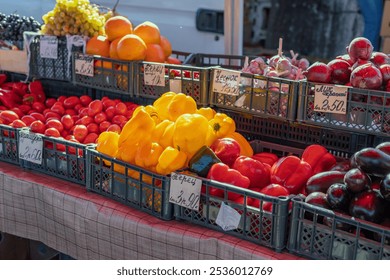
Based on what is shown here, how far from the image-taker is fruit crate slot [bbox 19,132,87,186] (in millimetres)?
2562

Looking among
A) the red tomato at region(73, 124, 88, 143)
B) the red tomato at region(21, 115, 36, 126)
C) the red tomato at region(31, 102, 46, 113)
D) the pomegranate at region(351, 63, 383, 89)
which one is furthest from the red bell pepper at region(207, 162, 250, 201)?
the red tomato at region(31, 102, 46, 113)

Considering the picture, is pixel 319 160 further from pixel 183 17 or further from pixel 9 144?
pixel 183 17

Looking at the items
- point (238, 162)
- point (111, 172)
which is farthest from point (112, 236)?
point (238, 162)

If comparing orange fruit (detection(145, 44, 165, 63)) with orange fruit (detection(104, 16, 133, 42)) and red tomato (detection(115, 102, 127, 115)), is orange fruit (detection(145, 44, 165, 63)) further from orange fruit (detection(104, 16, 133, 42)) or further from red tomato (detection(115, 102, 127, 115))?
red tomato (detection(115, 102, 127, 115))

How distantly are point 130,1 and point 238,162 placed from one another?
4.59m

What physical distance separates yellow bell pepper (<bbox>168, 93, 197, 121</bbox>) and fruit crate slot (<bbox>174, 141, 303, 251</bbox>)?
46 centimetres

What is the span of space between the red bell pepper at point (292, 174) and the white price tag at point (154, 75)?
0.90 metres

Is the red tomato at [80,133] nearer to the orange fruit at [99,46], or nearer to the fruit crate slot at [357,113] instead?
the orange fruit at [99,46]

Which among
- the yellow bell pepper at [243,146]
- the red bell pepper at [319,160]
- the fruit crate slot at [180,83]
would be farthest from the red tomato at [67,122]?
the red bell pepper at [319,160]

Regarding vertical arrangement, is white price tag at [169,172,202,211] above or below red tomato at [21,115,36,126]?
below

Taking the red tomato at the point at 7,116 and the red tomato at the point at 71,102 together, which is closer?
Answer: the red tomato at the point at 7,116

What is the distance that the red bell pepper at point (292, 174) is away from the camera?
218 centimetres

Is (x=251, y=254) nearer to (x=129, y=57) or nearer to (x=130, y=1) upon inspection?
(x=129, y=57)

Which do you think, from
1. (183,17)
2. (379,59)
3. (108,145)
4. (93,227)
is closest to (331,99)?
(379,59)
